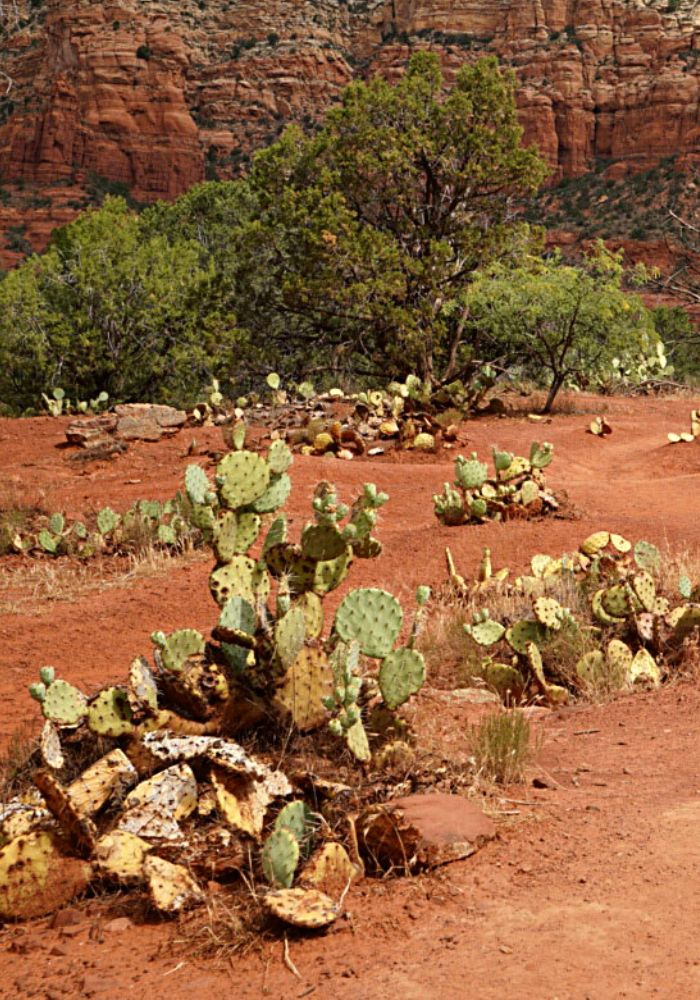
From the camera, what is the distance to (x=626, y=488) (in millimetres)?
11516

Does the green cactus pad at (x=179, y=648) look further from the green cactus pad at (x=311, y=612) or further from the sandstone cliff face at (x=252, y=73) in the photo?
the sandstone cliff face at (x=252, y=73)

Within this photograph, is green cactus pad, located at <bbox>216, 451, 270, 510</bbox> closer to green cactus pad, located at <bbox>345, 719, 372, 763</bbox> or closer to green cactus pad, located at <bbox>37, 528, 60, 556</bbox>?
green cactus pad, located at <bbox>345, 719, 372, 763</bbox>

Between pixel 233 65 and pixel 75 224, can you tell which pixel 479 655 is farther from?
pixel 233 65

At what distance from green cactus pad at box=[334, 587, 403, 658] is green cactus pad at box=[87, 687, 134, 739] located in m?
0.89

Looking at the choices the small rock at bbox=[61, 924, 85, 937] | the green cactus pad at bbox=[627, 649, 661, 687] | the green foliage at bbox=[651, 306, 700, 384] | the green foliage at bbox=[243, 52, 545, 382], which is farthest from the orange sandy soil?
the green foliage at bbox=[651, 306, 700, 384]

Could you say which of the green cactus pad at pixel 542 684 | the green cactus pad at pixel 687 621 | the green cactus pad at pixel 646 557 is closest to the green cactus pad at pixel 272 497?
the green cactus pad at pixel 542 684

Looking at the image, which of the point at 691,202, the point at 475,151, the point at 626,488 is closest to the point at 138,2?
the point at 691,202

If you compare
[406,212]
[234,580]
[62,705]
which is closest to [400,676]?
[234,580]

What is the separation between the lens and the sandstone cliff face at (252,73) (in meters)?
75.7

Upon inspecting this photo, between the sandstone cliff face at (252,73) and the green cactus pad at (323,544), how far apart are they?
72936 millimetres

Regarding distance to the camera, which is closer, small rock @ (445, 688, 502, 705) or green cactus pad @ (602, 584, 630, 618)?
small rock @ (445, 688, 502, 705)

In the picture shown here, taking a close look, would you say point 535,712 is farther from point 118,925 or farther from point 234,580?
point 118,925

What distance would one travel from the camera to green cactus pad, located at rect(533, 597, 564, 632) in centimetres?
592

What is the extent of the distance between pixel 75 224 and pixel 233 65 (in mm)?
58327
